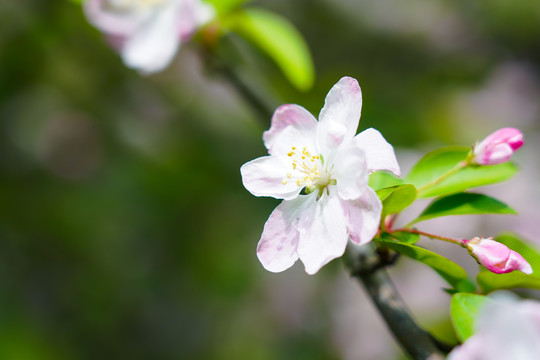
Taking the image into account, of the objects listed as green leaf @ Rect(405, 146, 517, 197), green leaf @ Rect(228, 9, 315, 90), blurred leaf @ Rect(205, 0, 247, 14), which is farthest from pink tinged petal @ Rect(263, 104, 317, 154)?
blurred leaf @ Rect(205, 0, 247, 14)

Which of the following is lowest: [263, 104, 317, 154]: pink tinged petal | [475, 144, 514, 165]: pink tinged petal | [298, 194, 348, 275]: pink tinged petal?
[475, 144, 514, 165]: pink tinged petal

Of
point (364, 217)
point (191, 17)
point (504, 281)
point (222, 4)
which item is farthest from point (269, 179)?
point (222, 4)

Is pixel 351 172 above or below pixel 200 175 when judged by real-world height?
below

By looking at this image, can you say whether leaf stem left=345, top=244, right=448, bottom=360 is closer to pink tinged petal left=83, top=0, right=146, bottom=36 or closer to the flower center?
the flower center

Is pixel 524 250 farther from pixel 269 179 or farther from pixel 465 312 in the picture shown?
pixel 269 179

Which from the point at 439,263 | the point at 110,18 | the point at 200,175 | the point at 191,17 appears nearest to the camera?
the point at 439,263

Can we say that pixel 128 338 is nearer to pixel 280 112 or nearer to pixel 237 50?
pixel 237 50

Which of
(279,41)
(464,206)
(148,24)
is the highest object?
(148,24)
